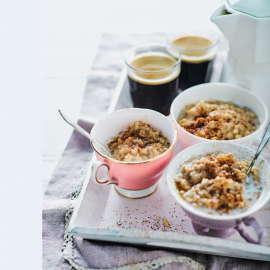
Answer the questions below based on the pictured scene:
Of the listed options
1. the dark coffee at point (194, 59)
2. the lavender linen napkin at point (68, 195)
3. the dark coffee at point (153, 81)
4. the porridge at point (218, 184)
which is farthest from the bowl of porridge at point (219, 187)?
the dark coffee at point (194, 59)

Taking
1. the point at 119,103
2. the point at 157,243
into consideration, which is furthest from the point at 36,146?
the point at 157,243

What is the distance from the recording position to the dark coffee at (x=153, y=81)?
1.34 meters

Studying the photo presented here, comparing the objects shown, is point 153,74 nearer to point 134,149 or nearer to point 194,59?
point 194,59

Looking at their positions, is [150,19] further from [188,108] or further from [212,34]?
[188,108]

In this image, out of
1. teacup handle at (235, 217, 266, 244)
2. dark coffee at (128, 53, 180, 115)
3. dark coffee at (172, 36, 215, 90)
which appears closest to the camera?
teacup handle at (235, 217, 266, 244)

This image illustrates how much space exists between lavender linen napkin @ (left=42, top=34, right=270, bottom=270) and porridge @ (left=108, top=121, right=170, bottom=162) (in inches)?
10.5

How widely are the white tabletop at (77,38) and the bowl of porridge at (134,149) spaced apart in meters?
0.41

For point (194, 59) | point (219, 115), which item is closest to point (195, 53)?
point (194, 59)

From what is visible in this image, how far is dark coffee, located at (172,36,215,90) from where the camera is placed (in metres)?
1.45

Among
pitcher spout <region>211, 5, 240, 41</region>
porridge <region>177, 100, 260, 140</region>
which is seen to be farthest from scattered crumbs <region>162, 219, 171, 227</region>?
pitcher spout <region>211, 5, 240, 41</region>

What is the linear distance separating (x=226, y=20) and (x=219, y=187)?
61 cm

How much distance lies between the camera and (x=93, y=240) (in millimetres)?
1009

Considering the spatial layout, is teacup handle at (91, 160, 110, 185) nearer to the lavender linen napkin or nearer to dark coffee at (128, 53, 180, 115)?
the lavender linen napkin

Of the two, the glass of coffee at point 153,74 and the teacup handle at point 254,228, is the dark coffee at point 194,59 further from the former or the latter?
the teacup handle at point 254,228
